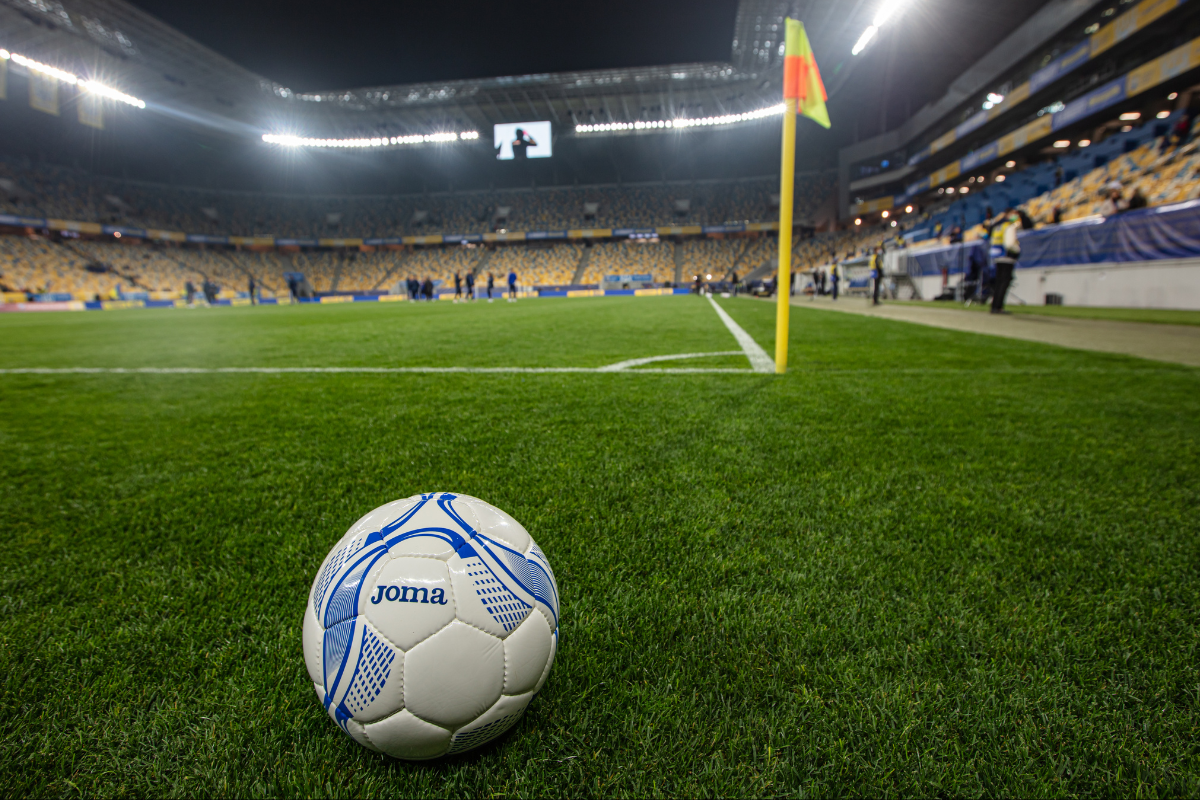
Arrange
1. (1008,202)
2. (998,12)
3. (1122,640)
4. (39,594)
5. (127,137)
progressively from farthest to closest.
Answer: (127,137) < (998,12) < (1008,202) < (39,594) < (1122,640)

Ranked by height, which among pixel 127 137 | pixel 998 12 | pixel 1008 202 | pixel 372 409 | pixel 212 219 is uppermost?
pixel 998 12

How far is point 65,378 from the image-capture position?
472 cm

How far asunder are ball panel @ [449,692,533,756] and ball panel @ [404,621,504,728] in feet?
0.06

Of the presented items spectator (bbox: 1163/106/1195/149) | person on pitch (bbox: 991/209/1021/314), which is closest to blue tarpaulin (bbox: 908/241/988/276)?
person on pitch (bbox: 991/209/1021/314)

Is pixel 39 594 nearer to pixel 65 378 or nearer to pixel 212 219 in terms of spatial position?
pixel 65 378

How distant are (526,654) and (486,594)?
0.42 ft

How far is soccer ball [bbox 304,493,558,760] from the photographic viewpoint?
0.85 meters

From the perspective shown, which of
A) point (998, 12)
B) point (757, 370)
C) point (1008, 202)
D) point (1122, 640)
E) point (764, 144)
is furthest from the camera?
point (764, 144)

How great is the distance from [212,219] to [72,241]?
911cm

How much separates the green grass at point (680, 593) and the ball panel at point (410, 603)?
25 centimetres

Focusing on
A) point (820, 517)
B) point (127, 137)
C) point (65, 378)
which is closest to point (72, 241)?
point (127, 137)

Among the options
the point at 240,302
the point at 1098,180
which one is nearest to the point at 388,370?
the point at 1098,180

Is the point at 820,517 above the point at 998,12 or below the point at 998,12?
below

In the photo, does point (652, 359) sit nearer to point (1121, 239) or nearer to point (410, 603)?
point (410, 603)
